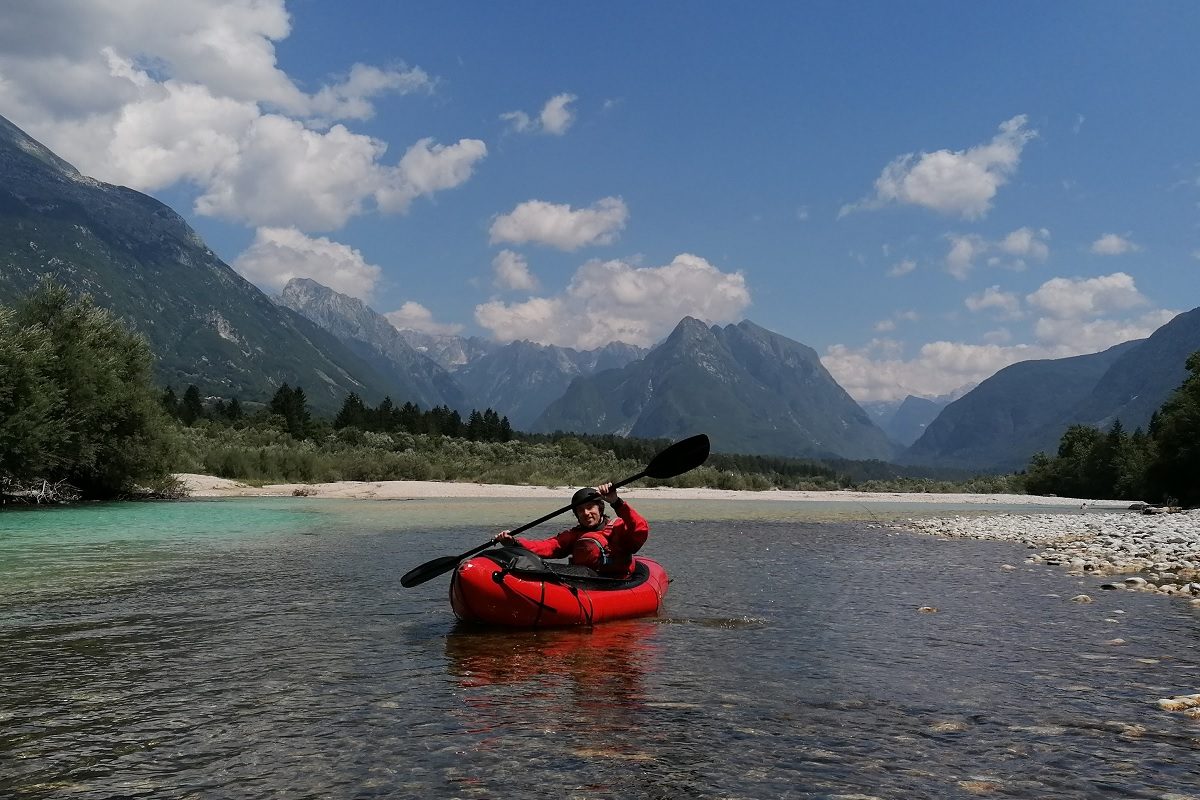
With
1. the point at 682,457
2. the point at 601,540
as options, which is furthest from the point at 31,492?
the point at 601,540

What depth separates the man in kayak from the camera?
1382 centimetres

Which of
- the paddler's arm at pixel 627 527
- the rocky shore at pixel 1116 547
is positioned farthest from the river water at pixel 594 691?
the rocky shore at pixel 1116 547

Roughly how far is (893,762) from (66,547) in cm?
2326

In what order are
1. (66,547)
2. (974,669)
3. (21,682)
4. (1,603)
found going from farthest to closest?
(66,547)
(1,603)
(974,669)
(21,682)

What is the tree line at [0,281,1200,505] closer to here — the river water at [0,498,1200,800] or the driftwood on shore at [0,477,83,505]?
the driftwood on shore at [0,477,83,505]

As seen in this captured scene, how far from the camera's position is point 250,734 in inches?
289

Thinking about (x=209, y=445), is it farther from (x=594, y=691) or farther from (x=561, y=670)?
(x=594, y=691)

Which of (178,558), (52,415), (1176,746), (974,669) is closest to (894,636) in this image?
(974,669)

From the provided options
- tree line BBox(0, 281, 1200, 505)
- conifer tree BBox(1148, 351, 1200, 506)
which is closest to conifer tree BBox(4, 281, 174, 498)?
tree line BBox(0, 281, 1200, 505)

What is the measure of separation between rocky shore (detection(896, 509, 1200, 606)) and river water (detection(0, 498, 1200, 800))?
5.24 ft

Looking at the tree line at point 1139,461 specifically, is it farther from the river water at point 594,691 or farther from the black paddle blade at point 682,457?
the black paddle blade at point 682,457

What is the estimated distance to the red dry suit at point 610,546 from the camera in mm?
13828

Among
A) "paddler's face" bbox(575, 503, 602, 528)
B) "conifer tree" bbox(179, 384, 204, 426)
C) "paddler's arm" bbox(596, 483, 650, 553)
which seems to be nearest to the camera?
"paddler's arm" bbox(596, 483, 650, 553)

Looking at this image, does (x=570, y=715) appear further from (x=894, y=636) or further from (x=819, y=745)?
(x=894, y=636)
